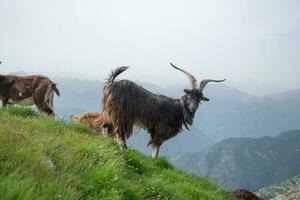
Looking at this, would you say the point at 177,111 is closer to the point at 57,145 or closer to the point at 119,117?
the point at 119,117

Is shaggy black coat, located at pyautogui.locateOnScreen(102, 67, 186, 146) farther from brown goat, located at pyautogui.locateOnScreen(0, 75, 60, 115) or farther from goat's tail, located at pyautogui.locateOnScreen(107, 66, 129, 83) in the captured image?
brown goat, located at pyautogui.locateOnScreen(0, 75, 60, 115)

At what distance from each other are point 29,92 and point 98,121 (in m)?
3.62

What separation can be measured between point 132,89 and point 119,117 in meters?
1.07

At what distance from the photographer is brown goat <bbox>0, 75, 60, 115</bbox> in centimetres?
2222

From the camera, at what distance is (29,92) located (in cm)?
2233

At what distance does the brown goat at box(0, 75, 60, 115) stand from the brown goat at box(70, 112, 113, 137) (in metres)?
2.09

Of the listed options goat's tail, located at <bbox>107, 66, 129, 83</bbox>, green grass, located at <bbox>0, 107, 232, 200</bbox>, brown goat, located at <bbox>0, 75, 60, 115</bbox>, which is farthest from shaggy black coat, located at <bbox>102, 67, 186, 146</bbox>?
brown goat, located at <bbox>0, 75, 60, 115</bbox>

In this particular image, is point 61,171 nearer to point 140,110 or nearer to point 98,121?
point 140,110

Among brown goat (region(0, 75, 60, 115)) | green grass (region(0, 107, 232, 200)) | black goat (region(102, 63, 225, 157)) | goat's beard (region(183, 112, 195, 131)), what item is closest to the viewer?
green grass (region(0, 107, 232, 200))

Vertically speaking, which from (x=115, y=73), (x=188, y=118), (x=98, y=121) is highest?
(x=115, y=73)

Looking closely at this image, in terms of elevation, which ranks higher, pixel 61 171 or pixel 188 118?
pixel 61 171

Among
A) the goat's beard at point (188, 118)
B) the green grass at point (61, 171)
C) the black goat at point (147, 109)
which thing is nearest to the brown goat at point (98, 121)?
the black goat at point (147, 109)

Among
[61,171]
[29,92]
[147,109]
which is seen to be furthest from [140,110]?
[61,171]

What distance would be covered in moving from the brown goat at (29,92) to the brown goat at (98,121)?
2093 millimetres
